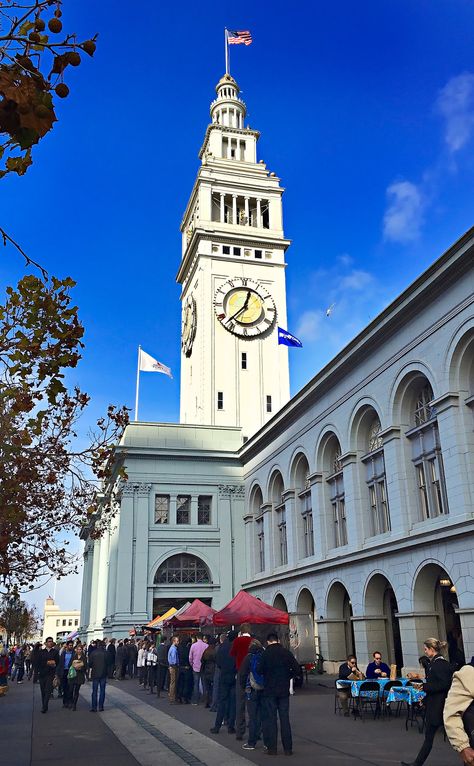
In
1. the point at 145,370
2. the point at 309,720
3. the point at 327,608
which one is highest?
the point at 145,370

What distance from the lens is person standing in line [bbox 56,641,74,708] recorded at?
823 inches

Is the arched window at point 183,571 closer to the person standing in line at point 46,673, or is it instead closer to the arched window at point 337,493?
the arched window at point 337,493

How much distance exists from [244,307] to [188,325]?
21.6 ft

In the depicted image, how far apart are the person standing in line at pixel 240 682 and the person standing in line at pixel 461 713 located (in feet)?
30.7

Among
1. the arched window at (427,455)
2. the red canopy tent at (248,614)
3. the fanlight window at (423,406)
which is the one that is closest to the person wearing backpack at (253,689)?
the red canopy tent at (248,614)

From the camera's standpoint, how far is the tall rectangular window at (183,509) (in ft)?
146

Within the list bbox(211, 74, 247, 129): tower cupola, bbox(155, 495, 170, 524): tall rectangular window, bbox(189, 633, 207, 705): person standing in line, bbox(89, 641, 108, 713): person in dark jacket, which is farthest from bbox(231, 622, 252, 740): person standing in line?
bbox(211, 74, 247, 129): tower cupola

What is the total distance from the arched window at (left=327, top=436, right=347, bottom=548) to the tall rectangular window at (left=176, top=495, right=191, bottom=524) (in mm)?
14844

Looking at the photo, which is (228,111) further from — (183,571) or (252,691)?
(252,691)

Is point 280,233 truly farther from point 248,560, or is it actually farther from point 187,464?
point 248,560

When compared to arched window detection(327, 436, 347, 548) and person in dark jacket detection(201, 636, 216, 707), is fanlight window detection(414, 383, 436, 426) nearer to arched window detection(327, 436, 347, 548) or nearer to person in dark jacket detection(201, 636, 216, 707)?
arched window detection(327, 436, 347, 548)

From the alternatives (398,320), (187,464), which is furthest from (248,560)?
(398,320)

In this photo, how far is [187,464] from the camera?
4541 cm

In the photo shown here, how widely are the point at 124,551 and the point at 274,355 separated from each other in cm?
2071
